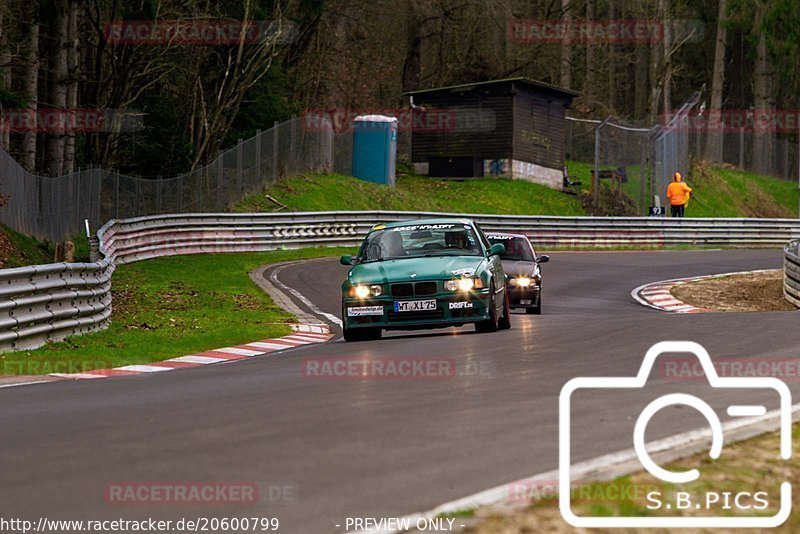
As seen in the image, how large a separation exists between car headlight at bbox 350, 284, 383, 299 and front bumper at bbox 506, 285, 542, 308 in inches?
265

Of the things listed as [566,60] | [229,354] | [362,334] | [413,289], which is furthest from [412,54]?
[229,354]

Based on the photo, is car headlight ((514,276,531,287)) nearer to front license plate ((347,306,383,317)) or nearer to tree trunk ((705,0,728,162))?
front license plate ((347,306,383,317))

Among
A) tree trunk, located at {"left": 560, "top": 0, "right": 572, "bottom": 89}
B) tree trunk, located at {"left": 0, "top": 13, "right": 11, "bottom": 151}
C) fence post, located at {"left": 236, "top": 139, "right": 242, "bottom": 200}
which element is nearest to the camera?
tree trunk, located at {"left": 0, "top": 13, "right": 11, "bottom": 151}

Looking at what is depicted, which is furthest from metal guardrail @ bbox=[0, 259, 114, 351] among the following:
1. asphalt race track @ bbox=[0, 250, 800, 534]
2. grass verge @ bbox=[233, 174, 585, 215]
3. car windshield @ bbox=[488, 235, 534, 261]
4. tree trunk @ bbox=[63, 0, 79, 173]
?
grass verge @ bbox=[233, 174, 585, 215]

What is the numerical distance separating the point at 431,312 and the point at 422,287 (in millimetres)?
319

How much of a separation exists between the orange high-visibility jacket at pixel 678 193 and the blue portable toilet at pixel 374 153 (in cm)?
1285

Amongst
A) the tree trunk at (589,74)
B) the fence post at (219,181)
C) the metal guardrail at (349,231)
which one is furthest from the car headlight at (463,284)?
the tree trunk at (589,74)

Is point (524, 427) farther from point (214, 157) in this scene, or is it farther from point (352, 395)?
point (214, 157)

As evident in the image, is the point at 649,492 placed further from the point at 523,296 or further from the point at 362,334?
the point at 523,296

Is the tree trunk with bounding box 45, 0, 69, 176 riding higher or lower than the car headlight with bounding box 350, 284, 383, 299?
higher

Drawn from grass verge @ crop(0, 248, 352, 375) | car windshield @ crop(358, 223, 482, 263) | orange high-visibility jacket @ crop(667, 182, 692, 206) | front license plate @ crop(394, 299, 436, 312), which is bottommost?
grass verge @ crop(0, 248, 352, 375)

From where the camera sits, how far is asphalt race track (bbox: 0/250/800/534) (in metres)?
6.36

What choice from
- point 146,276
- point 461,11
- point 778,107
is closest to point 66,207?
point 146,276

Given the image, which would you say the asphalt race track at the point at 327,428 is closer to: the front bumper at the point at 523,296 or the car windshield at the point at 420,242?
the car windshield at the point at 420,242
